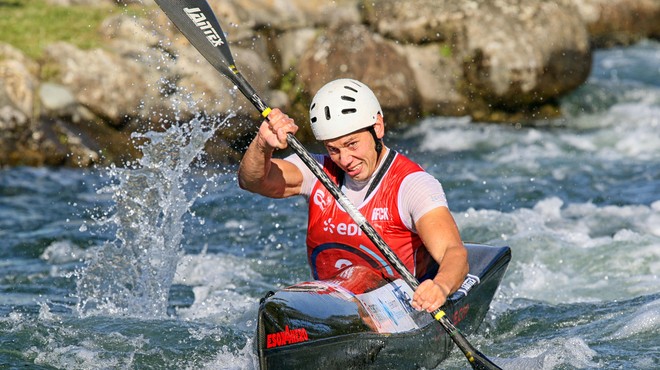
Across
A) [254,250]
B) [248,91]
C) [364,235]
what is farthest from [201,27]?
[254,250]

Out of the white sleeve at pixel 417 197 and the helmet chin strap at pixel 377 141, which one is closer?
the white sleeve at pixel 417 197

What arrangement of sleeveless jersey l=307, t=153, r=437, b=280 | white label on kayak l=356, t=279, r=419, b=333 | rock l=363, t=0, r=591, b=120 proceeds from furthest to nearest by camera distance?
rock l=363, t=0, r=591, b=120 → sleeveless jersey l=307, t=153, r=437, b=280 → white label on kayak l=356, t=279, r=419, b=333

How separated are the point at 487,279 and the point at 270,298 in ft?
6.02

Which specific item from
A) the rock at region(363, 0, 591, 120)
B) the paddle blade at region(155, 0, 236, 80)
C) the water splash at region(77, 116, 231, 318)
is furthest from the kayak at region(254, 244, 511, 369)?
the rock at region(363, 0, 591, 120)

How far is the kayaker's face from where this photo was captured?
5.29 metres

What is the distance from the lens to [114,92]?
36.8 feet

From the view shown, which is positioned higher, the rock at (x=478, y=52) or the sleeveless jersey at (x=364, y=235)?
the rock at (x=478, y=52)

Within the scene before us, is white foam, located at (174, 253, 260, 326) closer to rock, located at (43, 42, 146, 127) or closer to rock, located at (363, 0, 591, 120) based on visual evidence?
rock, located at (43, 42, 146, 127)

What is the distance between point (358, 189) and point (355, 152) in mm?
316

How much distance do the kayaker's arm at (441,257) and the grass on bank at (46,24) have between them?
745 centimetres

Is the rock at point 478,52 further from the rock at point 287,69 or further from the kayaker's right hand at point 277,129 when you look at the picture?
the kayaker's right hand at point 277,129

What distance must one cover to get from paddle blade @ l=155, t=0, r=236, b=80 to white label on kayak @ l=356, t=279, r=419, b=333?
1691 millimetres

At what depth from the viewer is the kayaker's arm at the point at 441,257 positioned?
4773mm

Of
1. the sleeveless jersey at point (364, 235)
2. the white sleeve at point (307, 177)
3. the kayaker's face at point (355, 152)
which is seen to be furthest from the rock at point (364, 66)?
the kayaker's face at point (355, 152)
